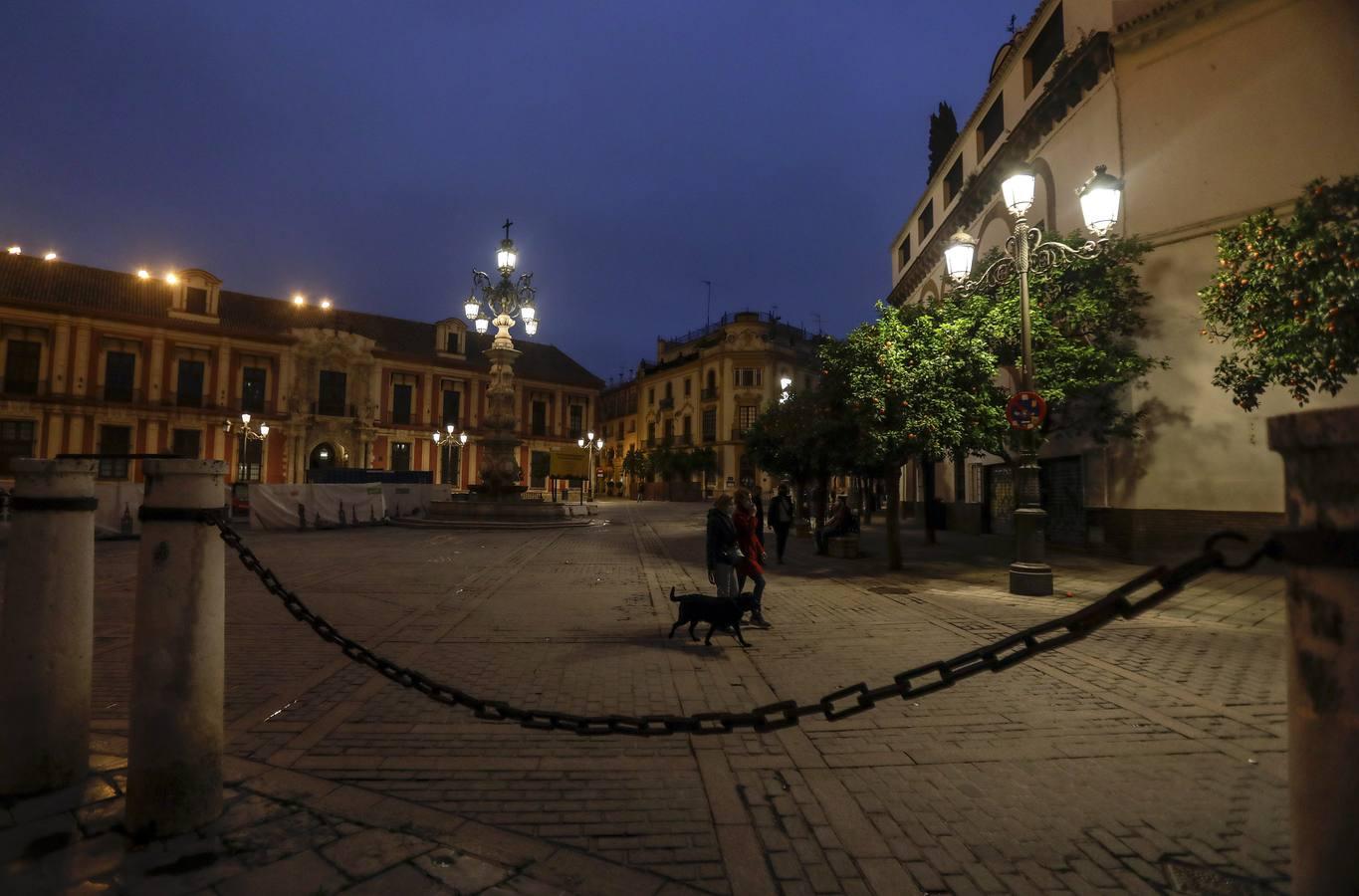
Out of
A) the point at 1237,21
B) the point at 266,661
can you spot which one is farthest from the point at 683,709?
the point at 1237,21

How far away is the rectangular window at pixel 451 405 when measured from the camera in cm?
4544

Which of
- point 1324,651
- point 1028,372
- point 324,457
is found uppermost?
point 324,457

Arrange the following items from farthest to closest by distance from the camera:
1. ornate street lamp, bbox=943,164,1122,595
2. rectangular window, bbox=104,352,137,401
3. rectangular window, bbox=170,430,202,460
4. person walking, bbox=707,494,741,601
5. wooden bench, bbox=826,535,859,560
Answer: rectangular window, bbox=170,430,202,460, rectangular window, bbox=104,352,137,401, wooden bench, bbox=826,535,859,560, ornate street lamp, bbox=943,164,1122,595, person walking, bbox=707,494,741,601

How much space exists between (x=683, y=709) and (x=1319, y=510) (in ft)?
12.5

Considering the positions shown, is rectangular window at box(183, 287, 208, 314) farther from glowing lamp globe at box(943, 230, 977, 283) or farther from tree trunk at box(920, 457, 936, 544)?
glowing lamp globe at box(943, 230, 977, 283)

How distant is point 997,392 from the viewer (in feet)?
43.7

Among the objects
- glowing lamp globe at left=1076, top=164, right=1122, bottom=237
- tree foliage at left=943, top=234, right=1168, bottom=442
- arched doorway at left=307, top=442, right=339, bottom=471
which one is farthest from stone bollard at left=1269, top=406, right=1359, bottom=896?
arched doorway at left=307, top=442, right=339, bottom=471

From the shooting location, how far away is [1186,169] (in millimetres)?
13016

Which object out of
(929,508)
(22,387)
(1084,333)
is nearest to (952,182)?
(929,508)

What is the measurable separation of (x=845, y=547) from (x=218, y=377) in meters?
37.6

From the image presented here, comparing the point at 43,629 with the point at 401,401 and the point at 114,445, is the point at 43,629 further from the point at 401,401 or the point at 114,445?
the point at 401,401

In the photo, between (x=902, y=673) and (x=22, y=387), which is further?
(x=22, y=387)

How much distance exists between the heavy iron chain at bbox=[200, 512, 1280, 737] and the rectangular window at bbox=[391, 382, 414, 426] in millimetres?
43667

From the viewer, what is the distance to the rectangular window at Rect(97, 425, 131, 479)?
33.3 metres
